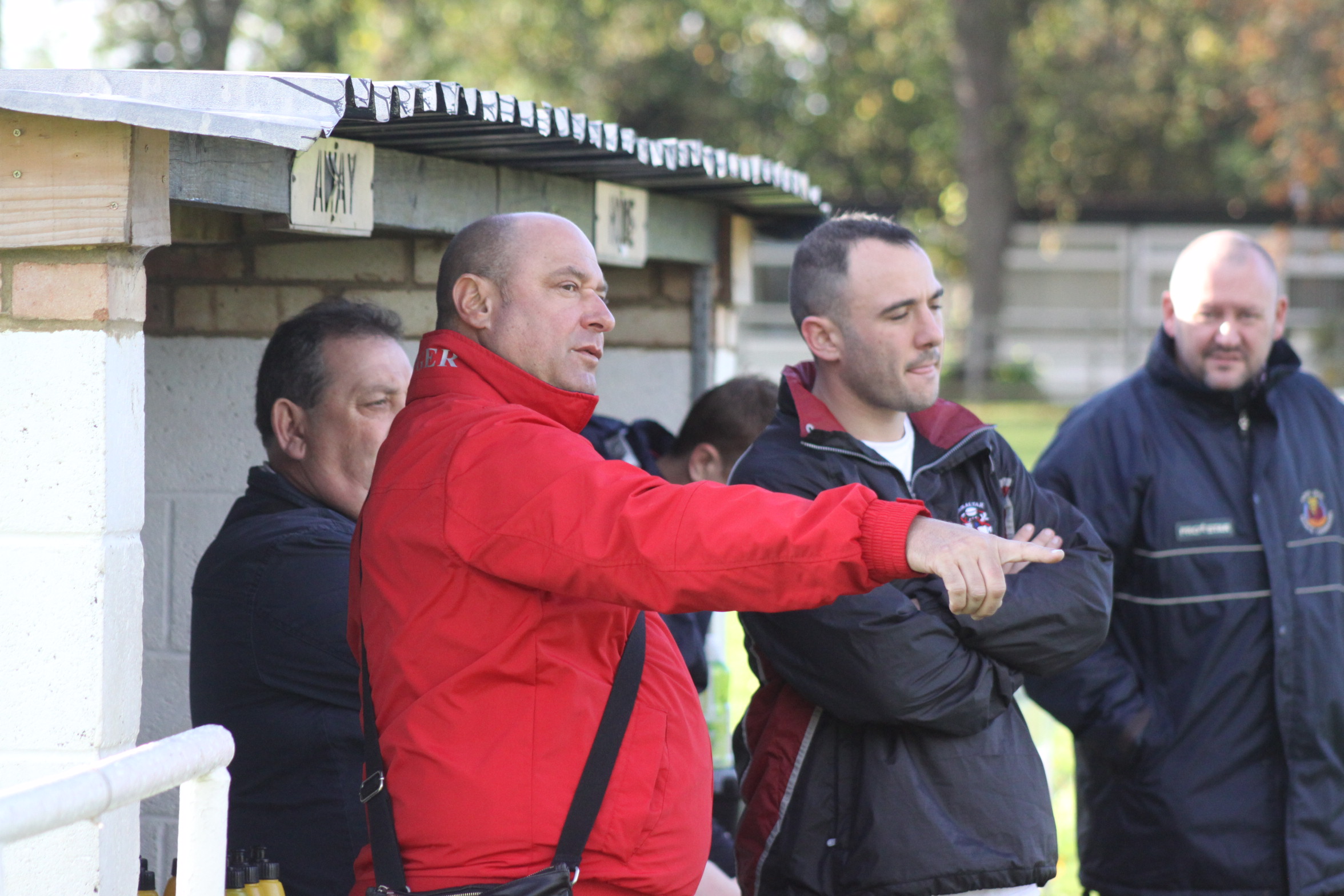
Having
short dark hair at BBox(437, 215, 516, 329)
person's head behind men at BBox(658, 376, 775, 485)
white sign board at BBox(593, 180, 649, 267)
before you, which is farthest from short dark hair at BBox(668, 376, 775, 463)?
short dark hair at BBox(437, 215, 516, 329)

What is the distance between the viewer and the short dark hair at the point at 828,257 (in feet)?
10.3

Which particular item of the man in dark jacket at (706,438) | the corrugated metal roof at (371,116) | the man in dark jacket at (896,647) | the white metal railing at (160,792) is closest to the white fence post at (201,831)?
the white metal railing at (160,792)

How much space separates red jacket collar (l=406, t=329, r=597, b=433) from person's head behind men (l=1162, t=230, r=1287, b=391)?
2.18 m

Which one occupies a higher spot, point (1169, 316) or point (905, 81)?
point (905, 81)

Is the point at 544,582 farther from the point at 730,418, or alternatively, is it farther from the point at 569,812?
the point at 730,418

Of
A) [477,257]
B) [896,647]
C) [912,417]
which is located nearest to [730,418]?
[912,417]

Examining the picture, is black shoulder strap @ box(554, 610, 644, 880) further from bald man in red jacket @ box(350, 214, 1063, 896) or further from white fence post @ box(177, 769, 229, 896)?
white fence post @ box(177, 769, 229, 896)

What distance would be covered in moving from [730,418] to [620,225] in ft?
2.01

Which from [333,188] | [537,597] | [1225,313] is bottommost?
[537,597]

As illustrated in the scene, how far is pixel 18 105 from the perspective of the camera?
2.22m

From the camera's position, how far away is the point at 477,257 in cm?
255

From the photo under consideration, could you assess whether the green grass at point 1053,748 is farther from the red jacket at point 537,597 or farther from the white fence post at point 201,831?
the white fence post at point 201,831

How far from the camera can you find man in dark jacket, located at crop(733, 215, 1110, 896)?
2828mm

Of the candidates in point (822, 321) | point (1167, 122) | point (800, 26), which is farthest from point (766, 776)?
point (1167, 122)
